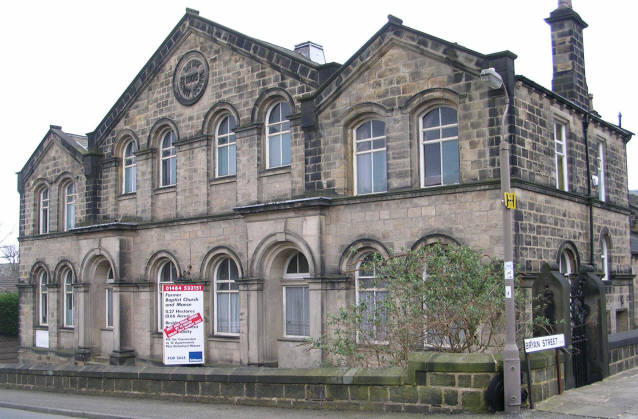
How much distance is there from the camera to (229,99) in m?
22.3

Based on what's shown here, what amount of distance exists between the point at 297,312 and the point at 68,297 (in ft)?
39.5

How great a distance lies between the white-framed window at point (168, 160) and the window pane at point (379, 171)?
325 inches

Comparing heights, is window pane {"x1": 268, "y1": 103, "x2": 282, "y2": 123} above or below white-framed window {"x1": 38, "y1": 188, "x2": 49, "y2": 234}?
above

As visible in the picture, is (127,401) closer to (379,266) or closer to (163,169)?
(379,266)

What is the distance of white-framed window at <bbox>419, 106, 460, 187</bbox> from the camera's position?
55.8 feet

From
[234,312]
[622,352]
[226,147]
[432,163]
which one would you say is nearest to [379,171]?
[432,163]

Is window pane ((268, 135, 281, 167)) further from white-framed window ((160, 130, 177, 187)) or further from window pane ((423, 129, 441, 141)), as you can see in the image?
window pane ((423, 129, 441, 141))

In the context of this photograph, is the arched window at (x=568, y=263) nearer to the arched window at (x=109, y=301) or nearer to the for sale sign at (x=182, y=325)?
the for sale sign at (x=182, y=325)

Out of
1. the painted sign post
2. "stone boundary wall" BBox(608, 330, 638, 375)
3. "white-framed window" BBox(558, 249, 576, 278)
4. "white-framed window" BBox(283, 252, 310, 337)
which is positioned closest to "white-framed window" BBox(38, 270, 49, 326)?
"white-framed window" BBox(283, 252, 310, 337)

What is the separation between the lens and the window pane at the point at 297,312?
20234 mm

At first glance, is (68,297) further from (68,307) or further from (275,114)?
(275,114)

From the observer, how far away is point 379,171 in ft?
60.8

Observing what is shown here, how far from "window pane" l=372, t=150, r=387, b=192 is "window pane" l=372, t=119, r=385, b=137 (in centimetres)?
46

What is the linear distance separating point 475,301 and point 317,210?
6984 millimetres
